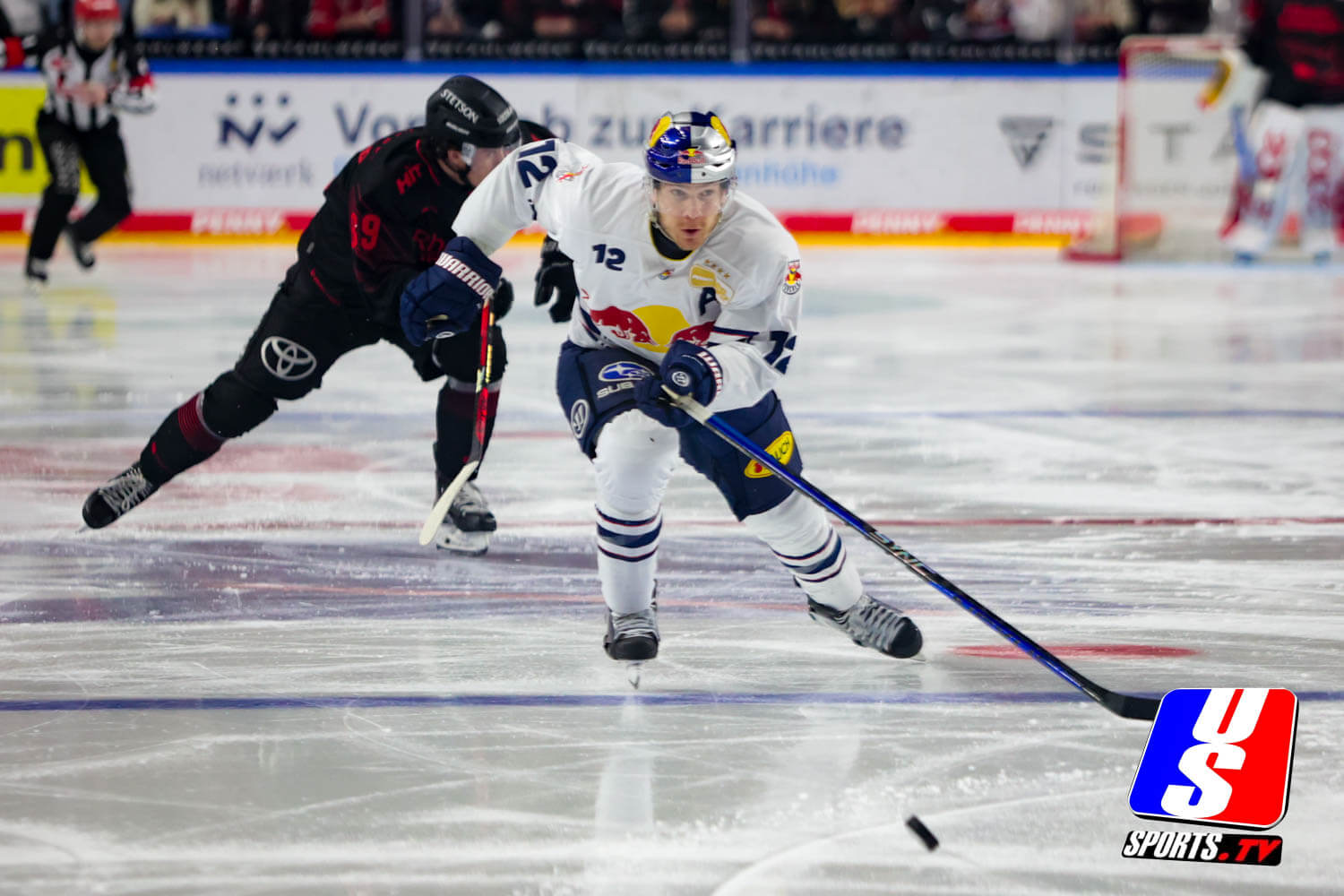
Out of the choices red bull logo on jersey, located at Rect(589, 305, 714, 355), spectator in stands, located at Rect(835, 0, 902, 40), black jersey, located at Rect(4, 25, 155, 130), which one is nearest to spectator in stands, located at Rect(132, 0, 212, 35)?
black jersey, located at Rect(4, 25, 155, 130)

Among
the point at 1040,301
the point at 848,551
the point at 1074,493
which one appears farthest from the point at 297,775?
the point at 1040,301

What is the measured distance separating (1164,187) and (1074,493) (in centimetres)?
652

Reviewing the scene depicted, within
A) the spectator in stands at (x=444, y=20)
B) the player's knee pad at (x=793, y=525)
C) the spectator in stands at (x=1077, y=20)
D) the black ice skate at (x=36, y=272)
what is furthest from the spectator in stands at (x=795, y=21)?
the player's knee pad at (x=793, y=525)

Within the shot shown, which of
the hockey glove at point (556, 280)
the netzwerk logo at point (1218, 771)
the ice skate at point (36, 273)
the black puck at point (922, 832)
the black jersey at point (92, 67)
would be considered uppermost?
the black jersey at point (92, 67)

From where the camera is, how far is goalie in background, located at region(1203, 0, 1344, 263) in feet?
33.3

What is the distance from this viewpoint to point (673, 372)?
2.84 meters

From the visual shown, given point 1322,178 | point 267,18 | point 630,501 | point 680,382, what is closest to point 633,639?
point 630,501

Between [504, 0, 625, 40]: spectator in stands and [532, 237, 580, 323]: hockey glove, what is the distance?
781 centimetres

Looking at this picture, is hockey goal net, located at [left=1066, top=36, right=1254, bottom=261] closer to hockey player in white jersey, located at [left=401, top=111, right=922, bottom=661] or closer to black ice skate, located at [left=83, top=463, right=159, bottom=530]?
black ice skate, located at [left=83, top=463, right=159, bottom=530]

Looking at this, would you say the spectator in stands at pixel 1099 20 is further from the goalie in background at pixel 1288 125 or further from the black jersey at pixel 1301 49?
the black jersey at pixel 1301 49

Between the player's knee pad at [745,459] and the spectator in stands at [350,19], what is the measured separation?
8623mm

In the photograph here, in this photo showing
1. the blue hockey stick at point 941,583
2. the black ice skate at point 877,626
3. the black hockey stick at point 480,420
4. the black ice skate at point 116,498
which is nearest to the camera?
the blue hockey stick at point 941,583

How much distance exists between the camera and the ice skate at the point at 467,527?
13.1 feet

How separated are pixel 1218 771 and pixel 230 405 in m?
2.39
